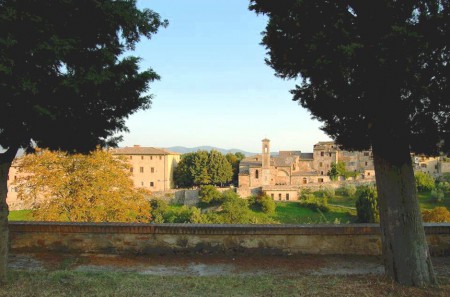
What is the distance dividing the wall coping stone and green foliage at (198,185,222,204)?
151 ft

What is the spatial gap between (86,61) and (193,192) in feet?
173

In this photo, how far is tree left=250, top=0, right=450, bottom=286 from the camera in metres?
4.19

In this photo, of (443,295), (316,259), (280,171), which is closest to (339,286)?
(443,295)

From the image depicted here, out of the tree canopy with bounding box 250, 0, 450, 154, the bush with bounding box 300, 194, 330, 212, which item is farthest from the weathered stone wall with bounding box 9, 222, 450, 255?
the bush with bounding box 300, 194, 330, 212

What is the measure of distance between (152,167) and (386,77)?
68128mm

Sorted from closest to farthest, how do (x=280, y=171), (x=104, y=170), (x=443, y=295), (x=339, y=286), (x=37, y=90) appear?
(x=37, y=90) → (x=443, y=295) → (x=339, y=286) → (x=104, y=170) → (x=280, y=171)

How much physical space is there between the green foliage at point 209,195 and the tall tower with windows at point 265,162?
42.0 ft

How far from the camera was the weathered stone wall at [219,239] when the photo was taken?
6965 millimetres

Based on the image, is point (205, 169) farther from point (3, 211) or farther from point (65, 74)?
point (65, 74)

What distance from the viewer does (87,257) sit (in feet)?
22.4

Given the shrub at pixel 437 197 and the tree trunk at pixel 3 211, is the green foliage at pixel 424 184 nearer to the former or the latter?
the shrub at pixel 437 197

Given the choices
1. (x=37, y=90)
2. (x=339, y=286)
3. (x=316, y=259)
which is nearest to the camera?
(x=37, y=90)

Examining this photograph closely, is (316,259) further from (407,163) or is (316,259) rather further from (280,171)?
(280,171)

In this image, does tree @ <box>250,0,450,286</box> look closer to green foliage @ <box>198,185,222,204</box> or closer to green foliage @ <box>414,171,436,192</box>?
green foliage @ <box>198,185,222,204</box>
